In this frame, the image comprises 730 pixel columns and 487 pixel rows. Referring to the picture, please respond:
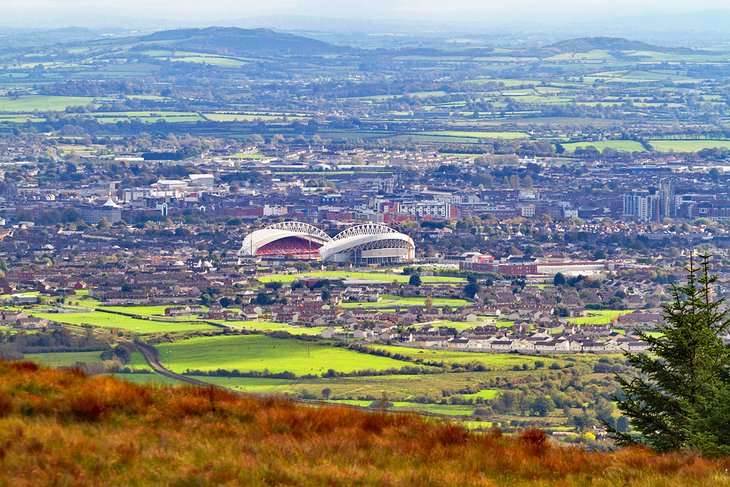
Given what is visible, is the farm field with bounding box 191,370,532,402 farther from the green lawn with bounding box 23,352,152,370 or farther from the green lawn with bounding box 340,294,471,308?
the green lawn with bounding box 340,294,471,308

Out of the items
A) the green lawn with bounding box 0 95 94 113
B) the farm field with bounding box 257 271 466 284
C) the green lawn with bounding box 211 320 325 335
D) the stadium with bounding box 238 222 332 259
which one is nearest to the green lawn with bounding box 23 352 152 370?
the green lawn with bounding box 211 320 325 335

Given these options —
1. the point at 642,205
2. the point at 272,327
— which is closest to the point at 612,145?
the point at 642,205

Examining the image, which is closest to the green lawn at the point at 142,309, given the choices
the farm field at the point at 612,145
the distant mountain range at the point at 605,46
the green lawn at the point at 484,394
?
the green lawn at the point at 484,394

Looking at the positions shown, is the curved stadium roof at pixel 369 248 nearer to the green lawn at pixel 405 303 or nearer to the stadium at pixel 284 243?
the stadium at pixel 284 243

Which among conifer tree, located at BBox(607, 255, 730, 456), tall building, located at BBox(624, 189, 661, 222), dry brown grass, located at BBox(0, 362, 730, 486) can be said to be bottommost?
tall building, located at BBox(624, 189, 661, 222)

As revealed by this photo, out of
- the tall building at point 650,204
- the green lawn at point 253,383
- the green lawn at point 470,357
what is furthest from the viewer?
the tall building at point 650,204

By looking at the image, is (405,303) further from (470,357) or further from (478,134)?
(478,134)

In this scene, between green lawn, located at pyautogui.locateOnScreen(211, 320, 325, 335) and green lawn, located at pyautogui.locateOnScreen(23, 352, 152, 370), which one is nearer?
green lawn, located at pyautogui.locateOnScreen(23, 352, 152, 370)
